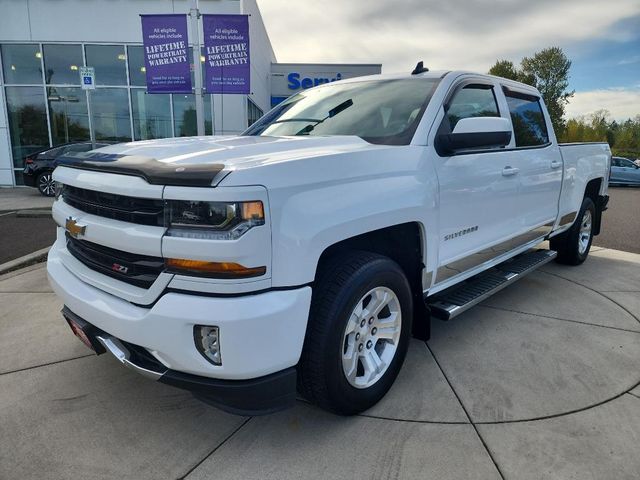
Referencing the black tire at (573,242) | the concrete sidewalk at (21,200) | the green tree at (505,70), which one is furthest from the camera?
the green tree at (505,70)

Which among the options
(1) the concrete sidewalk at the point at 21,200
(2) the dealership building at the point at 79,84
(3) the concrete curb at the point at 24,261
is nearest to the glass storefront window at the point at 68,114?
(2) the dealership building at the point at 79,84

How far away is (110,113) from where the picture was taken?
50.3ft

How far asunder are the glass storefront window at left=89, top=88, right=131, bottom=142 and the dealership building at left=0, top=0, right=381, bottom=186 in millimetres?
33

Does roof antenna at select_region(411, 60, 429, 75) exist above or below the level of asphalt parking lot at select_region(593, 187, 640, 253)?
above

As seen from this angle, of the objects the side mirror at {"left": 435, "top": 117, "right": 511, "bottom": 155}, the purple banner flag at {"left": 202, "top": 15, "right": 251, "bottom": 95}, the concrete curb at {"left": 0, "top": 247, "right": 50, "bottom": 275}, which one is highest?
the purple banner flag at {"left": 202, "top": 15, "right": 251, "bottom": 95}

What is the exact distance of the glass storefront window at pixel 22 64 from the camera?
15.0 meters

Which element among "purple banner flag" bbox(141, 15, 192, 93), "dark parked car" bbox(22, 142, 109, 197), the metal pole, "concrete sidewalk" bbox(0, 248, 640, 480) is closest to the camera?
"concrete sidewalk" bbox(0, 248, 640, 480)

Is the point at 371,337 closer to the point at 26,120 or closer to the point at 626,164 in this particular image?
the point at 26,120

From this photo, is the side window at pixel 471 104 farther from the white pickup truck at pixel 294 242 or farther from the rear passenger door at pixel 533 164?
the rear passenger door at pixel 533 164

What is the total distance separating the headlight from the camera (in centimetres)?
184

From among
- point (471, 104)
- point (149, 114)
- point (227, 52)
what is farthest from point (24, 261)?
point (149, 114)

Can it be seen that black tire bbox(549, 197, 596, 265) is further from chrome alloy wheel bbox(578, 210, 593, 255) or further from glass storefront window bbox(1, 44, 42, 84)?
glass storefront window bbox(1, 44, 42, 84)

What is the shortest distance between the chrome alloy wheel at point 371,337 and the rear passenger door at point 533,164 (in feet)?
6.09

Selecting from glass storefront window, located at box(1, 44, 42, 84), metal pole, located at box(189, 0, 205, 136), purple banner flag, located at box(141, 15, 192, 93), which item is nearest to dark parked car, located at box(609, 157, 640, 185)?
metal pole, located at box(189, 0, 205, 136)
